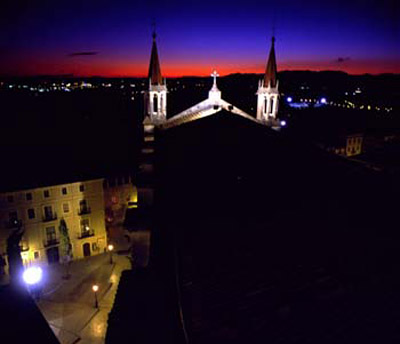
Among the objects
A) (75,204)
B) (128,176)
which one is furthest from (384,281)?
(128,176)

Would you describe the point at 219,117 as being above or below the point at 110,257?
above

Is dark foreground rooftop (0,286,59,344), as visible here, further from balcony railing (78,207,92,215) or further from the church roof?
balcony railing (78,207,92,215)

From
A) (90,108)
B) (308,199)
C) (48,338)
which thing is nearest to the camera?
(48,338)

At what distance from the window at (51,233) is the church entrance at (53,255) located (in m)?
1.08

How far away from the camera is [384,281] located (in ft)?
25.0

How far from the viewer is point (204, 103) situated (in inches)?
1015

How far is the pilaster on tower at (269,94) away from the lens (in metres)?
28.2

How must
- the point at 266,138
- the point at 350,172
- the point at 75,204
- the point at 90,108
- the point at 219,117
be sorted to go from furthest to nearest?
1. the point at 90,108
2. the point at 75,204
3. the point at 219,117
4. the point at 266,138
5. the point at 350,172

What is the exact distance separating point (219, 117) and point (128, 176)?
Answer: 1956 cm

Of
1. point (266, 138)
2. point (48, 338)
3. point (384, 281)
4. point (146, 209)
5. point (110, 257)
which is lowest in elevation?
point (110, 257)

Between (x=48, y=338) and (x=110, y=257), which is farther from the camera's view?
(x=110, y=257)

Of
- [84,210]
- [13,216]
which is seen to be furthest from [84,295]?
[13,216]

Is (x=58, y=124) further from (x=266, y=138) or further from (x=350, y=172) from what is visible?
(x=350, y=172)

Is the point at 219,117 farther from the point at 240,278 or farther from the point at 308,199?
the point at 240,278
